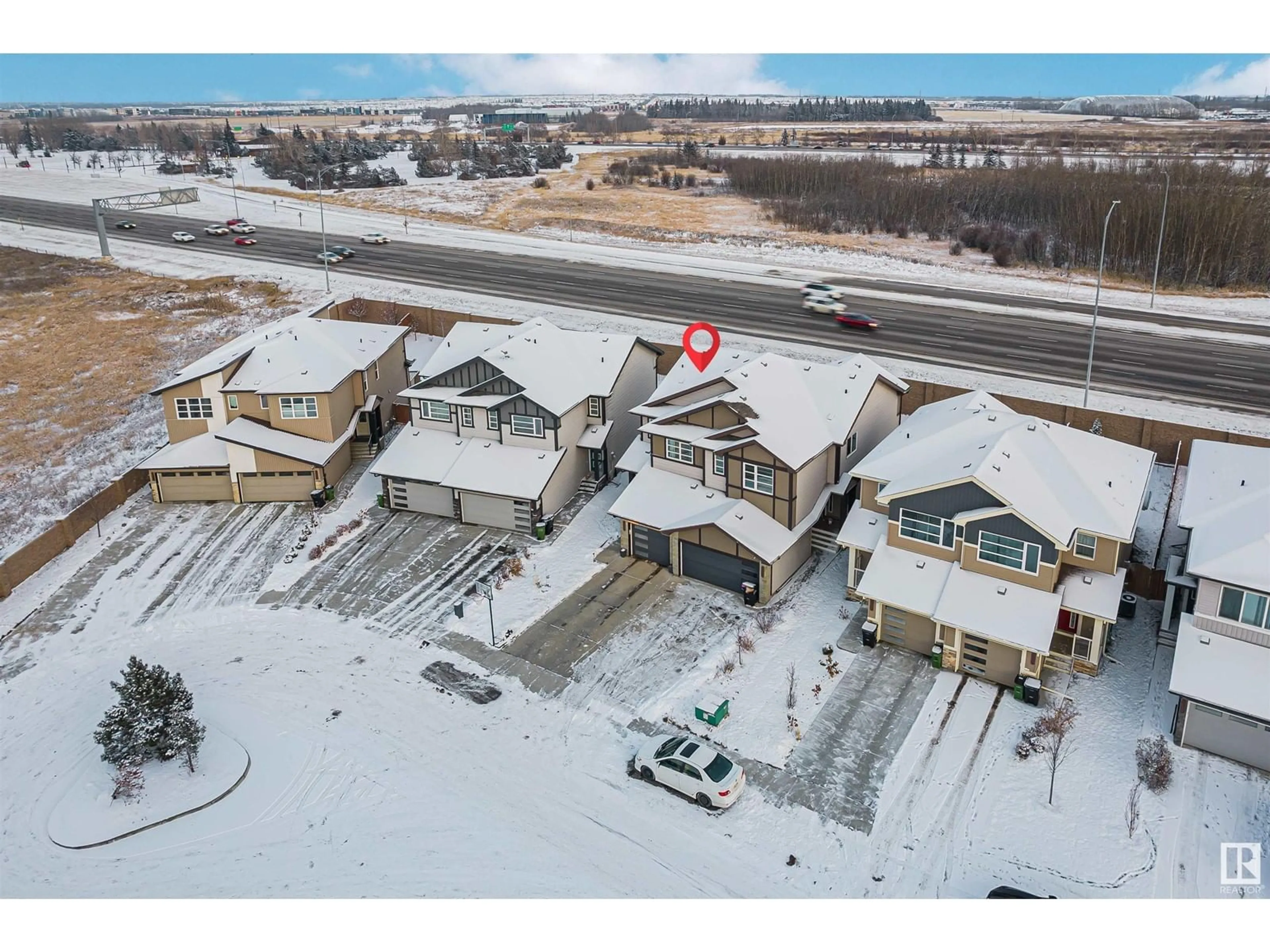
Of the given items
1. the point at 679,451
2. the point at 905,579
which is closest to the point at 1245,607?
the point at 905,579

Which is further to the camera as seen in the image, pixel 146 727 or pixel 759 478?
pixel 759 478

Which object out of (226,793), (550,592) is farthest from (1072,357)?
(226,793)

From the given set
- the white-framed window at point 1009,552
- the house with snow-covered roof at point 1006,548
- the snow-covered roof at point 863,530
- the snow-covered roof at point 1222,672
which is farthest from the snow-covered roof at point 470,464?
the snow-covered roof at point 1222,672

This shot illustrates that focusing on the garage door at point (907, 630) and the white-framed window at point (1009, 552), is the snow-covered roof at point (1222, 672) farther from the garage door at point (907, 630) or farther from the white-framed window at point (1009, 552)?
the garage door at point (907, 630)

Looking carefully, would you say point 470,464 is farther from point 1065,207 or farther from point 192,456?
point 1065,207

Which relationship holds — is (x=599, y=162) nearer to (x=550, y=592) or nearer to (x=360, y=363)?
(x=360, y=363)

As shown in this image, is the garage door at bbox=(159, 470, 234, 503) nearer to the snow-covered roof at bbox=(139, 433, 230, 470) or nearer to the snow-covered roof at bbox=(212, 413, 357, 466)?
the snow-covered roof at bbox=(139, 433, 230, 470)
